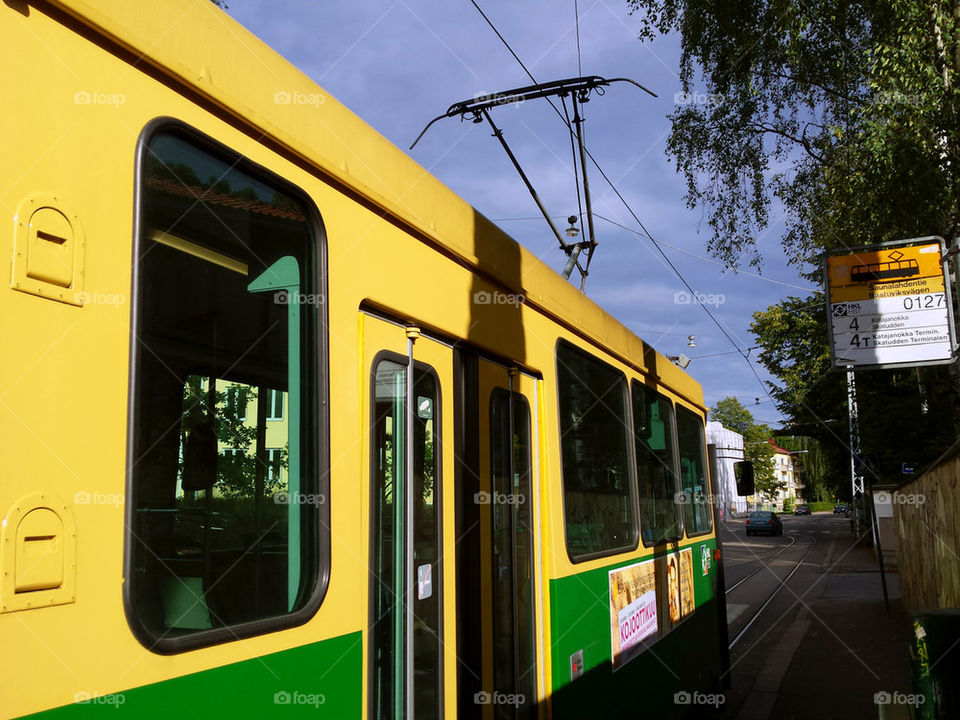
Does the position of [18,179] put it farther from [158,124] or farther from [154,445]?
[154,445]

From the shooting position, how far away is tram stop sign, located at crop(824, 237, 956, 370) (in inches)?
404

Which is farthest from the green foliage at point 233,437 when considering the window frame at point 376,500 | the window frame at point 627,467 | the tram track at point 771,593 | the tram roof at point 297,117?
the tram track at point 771,593

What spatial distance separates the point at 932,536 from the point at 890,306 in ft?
10.5

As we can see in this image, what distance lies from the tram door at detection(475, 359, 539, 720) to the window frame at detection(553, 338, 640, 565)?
13.3 inches

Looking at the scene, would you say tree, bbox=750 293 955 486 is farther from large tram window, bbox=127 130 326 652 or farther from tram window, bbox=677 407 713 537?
large tram window, bbox=127 130 326 652

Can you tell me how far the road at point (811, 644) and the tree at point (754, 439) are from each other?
6034cm

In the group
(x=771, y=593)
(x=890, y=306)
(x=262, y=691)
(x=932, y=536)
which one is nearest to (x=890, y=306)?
(x=890, y=306)

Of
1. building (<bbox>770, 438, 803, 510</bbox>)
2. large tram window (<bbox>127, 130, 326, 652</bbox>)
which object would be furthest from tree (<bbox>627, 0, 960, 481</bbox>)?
building (<bbox>770, 438, 803, 510</bbox>)

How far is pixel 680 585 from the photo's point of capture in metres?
6.32

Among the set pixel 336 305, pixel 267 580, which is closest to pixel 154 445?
A: pixel 267 580

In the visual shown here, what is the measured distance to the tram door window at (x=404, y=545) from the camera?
252cm

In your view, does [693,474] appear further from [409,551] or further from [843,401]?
[843,401]

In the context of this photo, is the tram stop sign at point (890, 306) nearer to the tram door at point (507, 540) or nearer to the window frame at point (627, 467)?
the window frame at point (627, 467)

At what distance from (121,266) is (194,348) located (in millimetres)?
383
